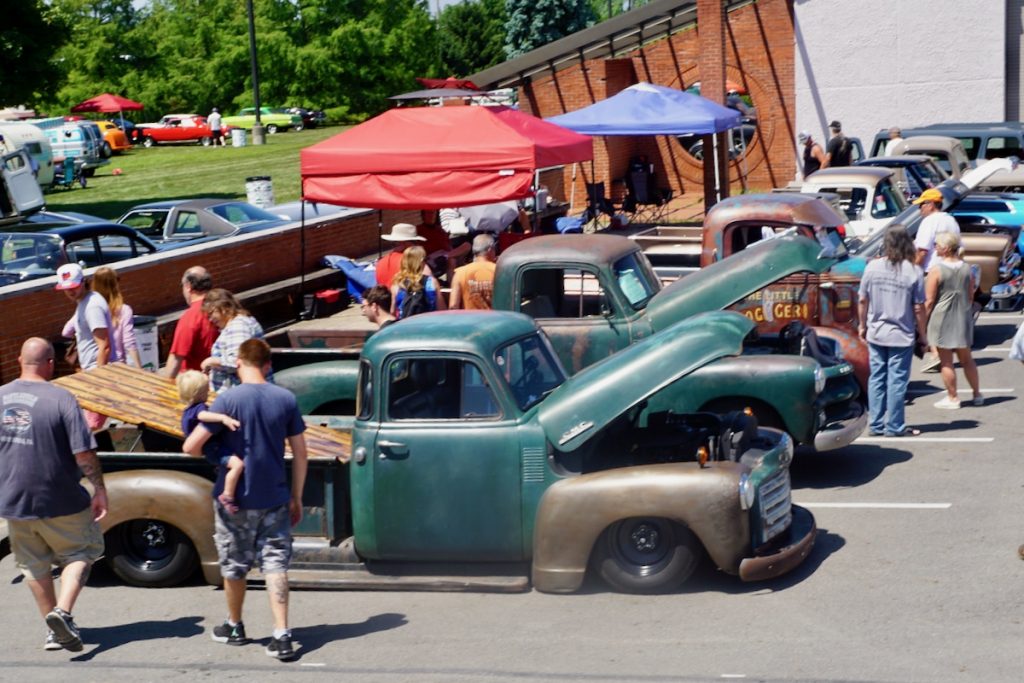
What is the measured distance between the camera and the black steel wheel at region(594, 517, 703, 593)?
798cm

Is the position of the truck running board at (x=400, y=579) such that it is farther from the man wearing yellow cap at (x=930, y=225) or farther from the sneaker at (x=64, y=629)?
the man wearing yellow cap at (x=930, y=225)

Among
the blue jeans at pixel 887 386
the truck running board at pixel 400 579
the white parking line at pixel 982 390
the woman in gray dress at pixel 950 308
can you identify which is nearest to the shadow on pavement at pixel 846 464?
the blue jeans at pixel 887 386

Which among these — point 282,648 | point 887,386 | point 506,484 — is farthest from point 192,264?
point 282,648

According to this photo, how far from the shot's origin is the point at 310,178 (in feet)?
50.6

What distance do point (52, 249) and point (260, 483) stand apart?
33.7 feet

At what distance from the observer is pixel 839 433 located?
10.1 metres

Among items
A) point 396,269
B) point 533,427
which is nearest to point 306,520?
point 533,427

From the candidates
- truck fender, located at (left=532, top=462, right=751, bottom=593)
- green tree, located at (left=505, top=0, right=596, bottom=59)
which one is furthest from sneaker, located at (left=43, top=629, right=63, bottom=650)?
green tree, located at (left=505, top=0, right=596, bottom=59)

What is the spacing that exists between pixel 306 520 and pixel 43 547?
5.46 ft

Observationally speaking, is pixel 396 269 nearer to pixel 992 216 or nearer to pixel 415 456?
pixel 415 456

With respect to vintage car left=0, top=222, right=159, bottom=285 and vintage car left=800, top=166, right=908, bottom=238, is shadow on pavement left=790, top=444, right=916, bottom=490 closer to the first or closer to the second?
vintage car left=800, top=166, right=908, bottom=238

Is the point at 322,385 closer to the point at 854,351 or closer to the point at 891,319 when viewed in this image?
the point at 854,351

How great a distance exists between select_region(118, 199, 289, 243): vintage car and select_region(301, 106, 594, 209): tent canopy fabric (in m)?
5.81

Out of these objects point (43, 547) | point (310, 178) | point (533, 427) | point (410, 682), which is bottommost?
point (410, 682)
